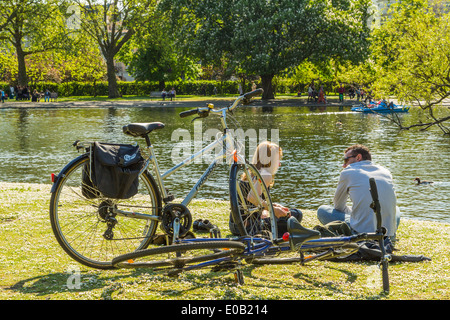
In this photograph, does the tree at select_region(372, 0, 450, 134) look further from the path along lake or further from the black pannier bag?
the black pannier bag

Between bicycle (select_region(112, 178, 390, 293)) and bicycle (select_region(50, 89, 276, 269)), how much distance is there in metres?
0.22

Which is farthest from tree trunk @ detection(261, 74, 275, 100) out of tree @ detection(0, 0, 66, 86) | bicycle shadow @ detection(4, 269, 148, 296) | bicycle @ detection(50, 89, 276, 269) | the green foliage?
bicycle shadow @ detection(4, 269, 148, 296)

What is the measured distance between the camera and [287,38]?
4997 centimetres

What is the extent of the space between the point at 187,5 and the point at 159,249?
169 feet

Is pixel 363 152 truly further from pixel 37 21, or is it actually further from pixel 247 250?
pixel 37 21

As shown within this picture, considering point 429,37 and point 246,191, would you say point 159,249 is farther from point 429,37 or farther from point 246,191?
point 429,37

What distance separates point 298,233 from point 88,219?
187cm

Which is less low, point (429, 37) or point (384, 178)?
point (429, 37)

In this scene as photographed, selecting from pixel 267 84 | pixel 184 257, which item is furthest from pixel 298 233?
pixel 267 84

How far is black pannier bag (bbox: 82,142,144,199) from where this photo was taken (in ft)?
15.5

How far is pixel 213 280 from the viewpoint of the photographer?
4.74 m

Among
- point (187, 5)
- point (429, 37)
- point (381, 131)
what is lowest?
point (381, 131)
